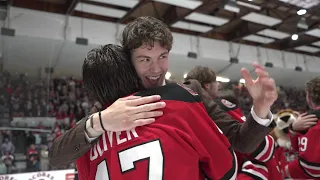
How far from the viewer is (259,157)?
3.91ft

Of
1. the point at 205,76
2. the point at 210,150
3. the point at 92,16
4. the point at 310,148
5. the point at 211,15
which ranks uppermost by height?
the point at 92,16

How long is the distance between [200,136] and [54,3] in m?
4.78

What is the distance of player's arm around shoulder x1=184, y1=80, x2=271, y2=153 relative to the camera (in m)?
0.80

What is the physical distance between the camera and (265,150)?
117 centimetres

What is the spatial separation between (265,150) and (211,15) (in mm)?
4231

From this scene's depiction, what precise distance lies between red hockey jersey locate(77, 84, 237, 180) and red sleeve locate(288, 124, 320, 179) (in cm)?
97

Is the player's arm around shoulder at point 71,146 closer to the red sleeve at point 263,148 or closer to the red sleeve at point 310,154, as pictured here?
the red sleeve at point 263,148

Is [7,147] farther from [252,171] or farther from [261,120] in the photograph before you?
[261,120]

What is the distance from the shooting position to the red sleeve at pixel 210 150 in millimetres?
664

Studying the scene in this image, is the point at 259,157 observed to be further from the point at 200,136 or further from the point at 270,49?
the point at 270,49

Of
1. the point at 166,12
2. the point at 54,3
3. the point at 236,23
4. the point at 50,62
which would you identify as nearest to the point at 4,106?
the point at 50,62

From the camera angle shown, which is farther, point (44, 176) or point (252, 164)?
point (44, 176)

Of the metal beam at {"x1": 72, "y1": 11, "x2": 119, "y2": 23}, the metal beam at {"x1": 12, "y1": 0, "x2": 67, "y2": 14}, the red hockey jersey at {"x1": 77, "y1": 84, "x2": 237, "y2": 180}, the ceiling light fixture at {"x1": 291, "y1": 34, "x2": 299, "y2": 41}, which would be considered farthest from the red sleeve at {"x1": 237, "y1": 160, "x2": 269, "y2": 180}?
the metal beam at {"x1": 72, "y1": 11, "x2": 119, "y2": 23}

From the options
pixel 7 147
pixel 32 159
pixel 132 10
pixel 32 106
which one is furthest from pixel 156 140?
pixel 132 10
